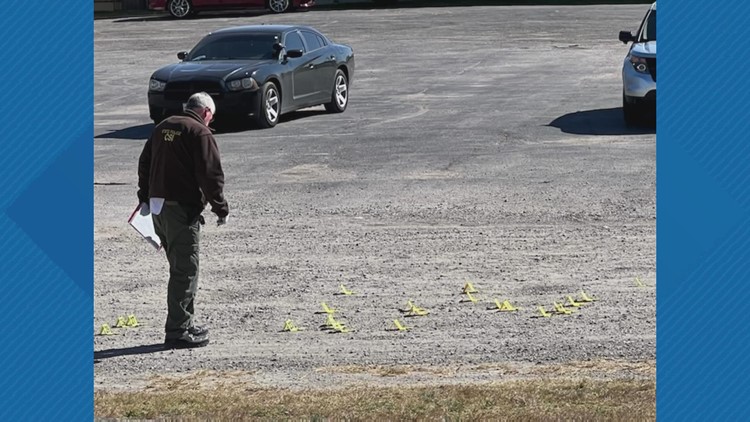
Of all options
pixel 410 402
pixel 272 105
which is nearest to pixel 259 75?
pixel 272 105

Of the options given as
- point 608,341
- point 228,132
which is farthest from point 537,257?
point 228,132

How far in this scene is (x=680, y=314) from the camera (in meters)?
4.91

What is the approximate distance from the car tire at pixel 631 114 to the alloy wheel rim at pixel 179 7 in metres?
28.2

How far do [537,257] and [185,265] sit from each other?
3.60 metres

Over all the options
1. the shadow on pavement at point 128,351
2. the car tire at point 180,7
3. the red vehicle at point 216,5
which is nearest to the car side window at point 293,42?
the shadow on pavement at point 128,351

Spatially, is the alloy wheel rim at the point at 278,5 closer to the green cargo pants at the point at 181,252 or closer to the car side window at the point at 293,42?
the car side window at the point at 293,42

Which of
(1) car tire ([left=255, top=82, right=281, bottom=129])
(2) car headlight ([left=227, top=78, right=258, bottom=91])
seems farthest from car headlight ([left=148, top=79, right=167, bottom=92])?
(1) car tire ([left=255, top=82, right=281, bottom=129])

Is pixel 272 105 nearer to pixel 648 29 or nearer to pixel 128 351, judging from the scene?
pixel 648 29

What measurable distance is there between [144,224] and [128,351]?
2.94ft

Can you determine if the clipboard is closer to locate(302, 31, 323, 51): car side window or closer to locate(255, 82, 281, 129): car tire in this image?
locate(255, 82, 281, 129): car tire

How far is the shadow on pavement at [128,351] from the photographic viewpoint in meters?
8.92

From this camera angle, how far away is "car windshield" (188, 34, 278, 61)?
21.8m

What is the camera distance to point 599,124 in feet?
69.0

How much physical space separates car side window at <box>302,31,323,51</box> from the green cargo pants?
1375 centimetres
